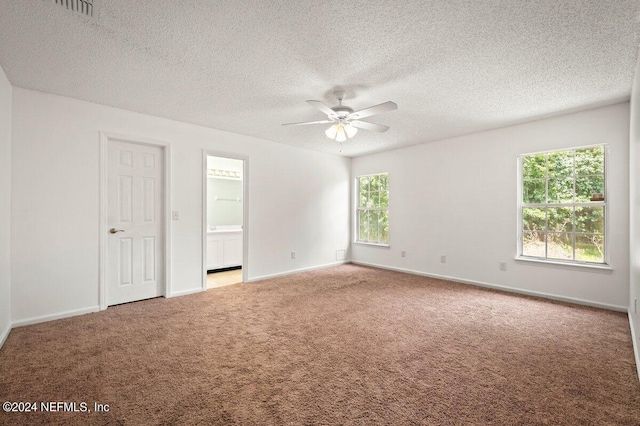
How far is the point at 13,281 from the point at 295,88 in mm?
3461

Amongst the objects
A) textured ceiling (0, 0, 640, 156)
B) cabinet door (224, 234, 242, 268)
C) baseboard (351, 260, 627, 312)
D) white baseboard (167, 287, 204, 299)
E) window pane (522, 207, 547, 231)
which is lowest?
white baseboard (167, 287, 204, 299)

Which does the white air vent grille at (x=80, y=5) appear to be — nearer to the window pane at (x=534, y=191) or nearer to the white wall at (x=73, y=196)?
the white wall at (x=73, y=196)

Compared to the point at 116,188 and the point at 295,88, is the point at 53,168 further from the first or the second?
the point at 295,88

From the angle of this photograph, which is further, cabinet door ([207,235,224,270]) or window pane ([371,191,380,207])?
window pane ([371,191,380,207])

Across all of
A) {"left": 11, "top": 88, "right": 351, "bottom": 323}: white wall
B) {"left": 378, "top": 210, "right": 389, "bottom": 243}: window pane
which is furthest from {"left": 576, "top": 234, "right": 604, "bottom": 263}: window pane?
{"left": 11, "top": 88, "right": 351, "bottom": 323}: white wall

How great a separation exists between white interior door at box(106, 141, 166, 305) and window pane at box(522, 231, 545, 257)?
16.9 ft

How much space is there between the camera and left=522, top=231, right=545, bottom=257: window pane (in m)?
4.14

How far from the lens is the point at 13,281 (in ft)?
9.70

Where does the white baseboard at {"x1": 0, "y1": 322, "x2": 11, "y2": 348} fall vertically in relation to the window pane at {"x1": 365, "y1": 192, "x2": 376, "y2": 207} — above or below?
below

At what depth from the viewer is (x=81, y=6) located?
1848mm

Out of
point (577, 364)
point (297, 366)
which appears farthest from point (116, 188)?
point (577, 364)

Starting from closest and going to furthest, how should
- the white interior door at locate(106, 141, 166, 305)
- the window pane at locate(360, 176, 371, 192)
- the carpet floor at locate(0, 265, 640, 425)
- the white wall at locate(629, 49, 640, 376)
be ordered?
1. the carpet floor at locate(0, 265, 640, 425)
2. the white wall at locate(629, 49, 640, 376)
3. the white interior door at locate(106, 141, 166, 305)
4. the window pane at locate(360, 176, 371, 192)

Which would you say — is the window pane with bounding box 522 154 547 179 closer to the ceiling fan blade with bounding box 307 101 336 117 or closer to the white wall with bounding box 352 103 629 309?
the white wall with bounding box 352 103 629 309

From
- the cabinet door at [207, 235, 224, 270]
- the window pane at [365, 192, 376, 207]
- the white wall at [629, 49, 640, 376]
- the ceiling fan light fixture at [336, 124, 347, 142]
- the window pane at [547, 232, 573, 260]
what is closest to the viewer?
the white wall at [629, 49, 640, 376]
